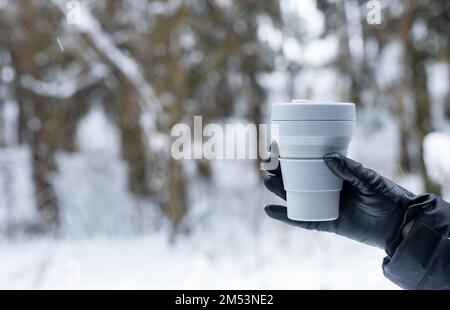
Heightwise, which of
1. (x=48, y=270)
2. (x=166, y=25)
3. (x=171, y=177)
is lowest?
(x=48, y=270)

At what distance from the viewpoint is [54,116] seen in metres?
3.87

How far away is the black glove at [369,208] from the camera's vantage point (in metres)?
0.72

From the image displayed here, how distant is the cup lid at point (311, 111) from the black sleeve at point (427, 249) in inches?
8.6

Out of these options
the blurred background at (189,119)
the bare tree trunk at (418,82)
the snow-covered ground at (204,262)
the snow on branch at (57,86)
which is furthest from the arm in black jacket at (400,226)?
the snow on branch at (57,86)

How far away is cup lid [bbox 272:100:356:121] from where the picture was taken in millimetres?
650

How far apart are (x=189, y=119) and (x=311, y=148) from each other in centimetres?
247

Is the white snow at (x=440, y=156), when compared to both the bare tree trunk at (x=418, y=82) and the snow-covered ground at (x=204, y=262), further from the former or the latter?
the bare tree trunk at (x=418, y=82)

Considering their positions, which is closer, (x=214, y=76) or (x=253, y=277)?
(x=253, y=277)

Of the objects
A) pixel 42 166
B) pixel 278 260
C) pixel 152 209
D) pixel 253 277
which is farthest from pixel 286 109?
pixel 42 166

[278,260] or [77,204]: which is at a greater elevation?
[77,204]

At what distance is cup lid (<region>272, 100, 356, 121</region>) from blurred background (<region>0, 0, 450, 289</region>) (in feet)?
6.45

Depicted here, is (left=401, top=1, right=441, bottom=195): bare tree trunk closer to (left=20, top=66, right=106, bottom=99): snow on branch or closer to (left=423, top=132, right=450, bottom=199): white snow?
(left=423, top=132, right=450, bottom=199): white snow

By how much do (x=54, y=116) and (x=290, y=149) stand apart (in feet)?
11.6
